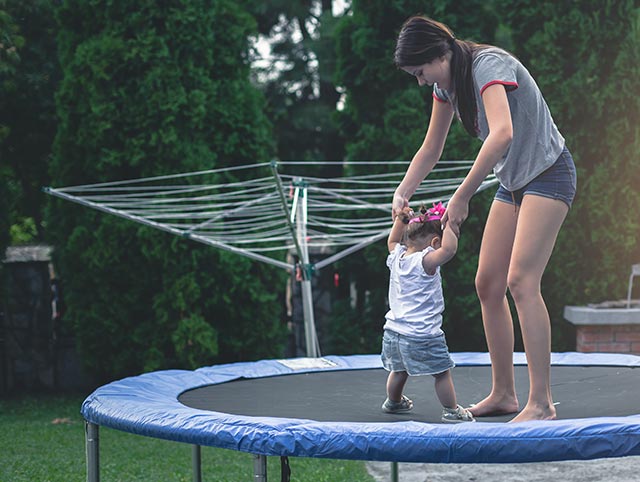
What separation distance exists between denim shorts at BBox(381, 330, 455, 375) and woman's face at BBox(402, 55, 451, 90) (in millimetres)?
621

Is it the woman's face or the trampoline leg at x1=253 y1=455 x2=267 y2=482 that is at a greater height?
the woman's face

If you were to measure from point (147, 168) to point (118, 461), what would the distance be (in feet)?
6.14

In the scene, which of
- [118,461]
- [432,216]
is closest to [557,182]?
[432,216]

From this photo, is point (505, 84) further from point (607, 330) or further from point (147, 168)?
point (147, 168)

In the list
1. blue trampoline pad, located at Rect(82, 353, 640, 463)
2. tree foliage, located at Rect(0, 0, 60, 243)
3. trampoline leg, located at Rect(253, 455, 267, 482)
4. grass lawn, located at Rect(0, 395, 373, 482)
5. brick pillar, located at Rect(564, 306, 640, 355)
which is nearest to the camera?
blue trampoline pad, located at Rect(82, 353, 640, 463)

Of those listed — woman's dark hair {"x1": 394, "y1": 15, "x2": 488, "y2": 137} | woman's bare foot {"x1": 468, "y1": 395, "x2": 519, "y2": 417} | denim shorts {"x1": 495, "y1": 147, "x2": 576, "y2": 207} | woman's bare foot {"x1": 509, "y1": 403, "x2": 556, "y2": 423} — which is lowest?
woman's bare foot {"x1": 468, "y1": 395, "x2": 519, "y2": 417}

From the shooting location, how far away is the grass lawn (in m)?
3.99

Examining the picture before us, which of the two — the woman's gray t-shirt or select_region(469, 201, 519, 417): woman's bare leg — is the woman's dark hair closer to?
the woman's gray t-shirt

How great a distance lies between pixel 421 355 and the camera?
221cm

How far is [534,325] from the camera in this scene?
206cm

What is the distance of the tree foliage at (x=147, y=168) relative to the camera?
538 cm

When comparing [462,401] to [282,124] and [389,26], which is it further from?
[282,124]

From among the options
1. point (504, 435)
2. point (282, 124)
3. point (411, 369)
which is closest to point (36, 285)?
point (282, 124)

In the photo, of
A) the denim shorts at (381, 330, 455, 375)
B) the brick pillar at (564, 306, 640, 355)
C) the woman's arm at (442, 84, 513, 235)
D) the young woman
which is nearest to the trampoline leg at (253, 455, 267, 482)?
the denim shorts at (381, 330, 455, 375)
